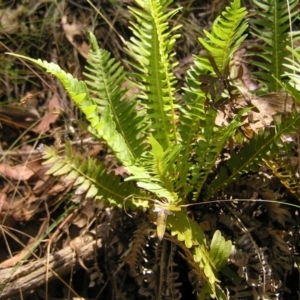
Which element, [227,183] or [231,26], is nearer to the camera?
[231,26]

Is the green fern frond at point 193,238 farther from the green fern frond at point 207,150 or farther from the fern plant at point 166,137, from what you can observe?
the green fern frond at point 207,150

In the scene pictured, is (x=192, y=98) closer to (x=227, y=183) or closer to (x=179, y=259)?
(x=227, y=183)

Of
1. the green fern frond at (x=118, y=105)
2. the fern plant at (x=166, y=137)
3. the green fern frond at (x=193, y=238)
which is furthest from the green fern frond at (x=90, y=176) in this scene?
the green fern frond at (x=193, y=238)

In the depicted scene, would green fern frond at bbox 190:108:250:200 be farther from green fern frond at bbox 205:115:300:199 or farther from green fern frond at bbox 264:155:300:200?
green fern frond at bbox 264:155:300:200

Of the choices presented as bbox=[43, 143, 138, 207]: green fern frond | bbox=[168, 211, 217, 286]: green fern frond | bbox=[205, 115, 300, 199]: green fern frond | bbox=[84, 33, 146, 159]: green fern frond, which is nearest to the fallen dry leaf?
bbox=[84, 33, 146, 159]: green fern frond

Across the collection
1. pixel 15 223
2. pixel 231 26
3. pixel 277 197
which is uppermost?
pixel 231 26

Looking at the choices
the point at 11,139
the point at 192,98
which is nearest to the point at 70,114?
the point at 11,139

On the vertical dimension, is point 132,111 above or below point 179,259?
above

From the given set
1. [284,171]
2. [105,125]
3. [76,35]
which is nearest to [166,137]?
[105,125]
